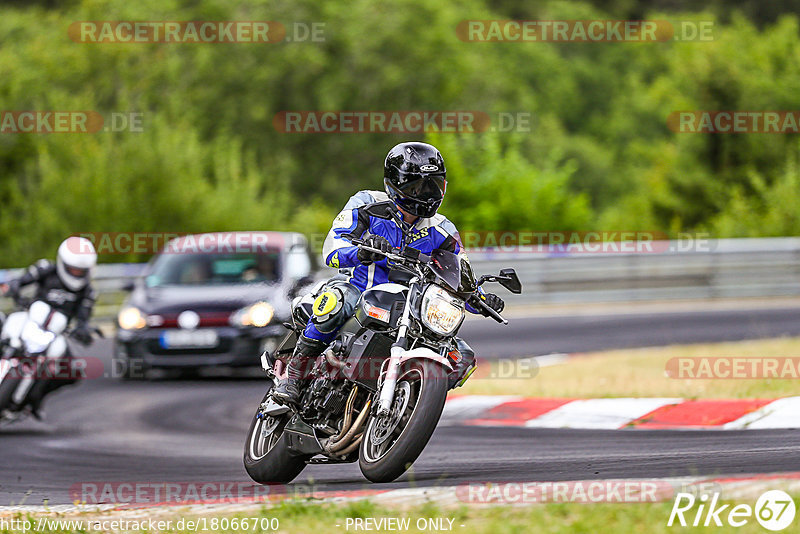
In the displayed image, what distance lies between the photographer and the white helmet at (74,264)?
38.6 feet

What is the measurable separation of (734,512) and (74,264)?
305 inches

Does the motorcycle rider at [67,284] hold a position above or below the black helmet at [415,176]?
below

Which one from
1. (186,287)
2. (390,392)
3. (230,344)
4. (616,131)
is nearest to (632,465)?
(390,392)

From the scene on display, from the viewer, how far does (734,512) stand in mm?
5395

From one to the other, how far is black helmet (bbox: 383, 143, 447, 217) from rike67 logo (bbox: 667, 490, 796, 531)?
220 cm

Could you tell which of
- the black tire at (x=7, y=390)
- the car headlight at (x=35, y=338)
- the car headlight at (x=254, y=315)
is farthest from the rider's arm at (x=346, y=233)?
the car headlight at (x=254, y=315)

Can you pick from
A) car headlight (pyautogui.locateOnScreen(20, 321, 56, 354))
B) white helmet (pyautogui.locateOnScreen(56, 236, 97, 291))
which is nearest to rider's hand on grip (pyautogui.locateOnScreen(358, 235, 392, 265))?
car headlight (pyautogui.locateOnScreen(20, 321, 56, 354))

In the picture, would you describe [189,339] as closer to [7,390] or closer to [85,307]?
[85,307]

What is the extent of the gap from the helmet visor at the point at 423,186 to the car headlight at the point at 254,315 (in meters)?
7.75

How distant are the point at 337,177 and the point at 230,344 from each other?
38583mm

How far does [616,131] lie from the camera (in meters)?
67.0

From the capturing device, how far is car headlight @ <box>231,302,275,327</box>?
1447cm

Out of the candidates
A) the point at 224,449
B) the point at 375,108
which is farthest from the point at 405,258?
the point at 375,108

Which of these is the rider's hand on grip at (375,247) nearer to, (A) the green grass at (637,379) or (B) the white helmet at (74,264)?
(A) the green grass at (637,379)
